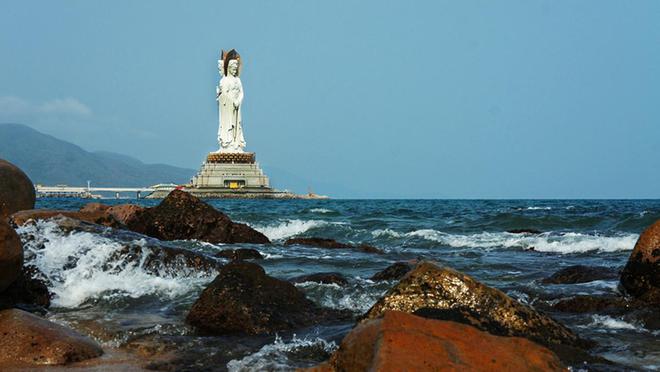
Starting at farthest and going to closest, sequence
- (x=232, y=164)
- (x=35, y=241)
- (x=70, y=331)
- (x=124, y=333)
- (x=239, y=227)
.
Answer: (x=232, y=164)
(x=239, y=227)
(x=35, y=241)
(x=124, y=333)
(x=70, y=331)

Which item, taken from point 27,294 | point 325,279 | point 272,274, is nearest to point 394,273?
point 325,279

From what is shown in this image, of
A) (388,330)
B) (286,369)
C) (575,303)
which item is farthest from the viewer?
(575,303)

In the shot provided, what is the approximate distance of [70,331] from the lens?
4930 mm

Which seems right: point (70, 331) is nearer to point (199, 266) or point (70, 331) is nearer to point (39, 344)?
point (39, 344)

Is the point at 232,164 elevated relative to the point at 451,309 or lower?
elevated

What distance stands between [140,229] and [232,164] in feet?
188

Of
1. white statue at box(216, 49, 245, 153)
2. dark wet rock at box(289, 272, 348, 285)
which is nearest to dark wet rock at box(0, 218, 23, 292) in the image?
dark wet rock at box(289, 272, 348, 285)

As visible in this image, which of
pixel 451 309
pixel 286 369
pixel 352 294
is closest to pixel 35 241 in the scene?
pixel 352 294

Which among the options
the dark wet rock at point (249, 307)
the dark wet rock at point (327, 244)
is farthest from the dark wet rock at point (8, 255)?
the dark wet rock at point (327, 244)

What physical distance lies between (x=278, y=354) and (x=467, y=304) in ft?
4.44

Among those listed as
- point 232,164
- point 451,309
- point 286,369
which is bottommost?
point 286,369

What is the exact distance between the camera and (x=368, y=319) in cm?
464

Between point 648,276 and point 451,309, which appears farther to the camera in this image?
point 648,276

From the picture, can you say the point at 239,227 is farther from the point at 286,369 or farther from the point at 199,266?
the point at 286,369
